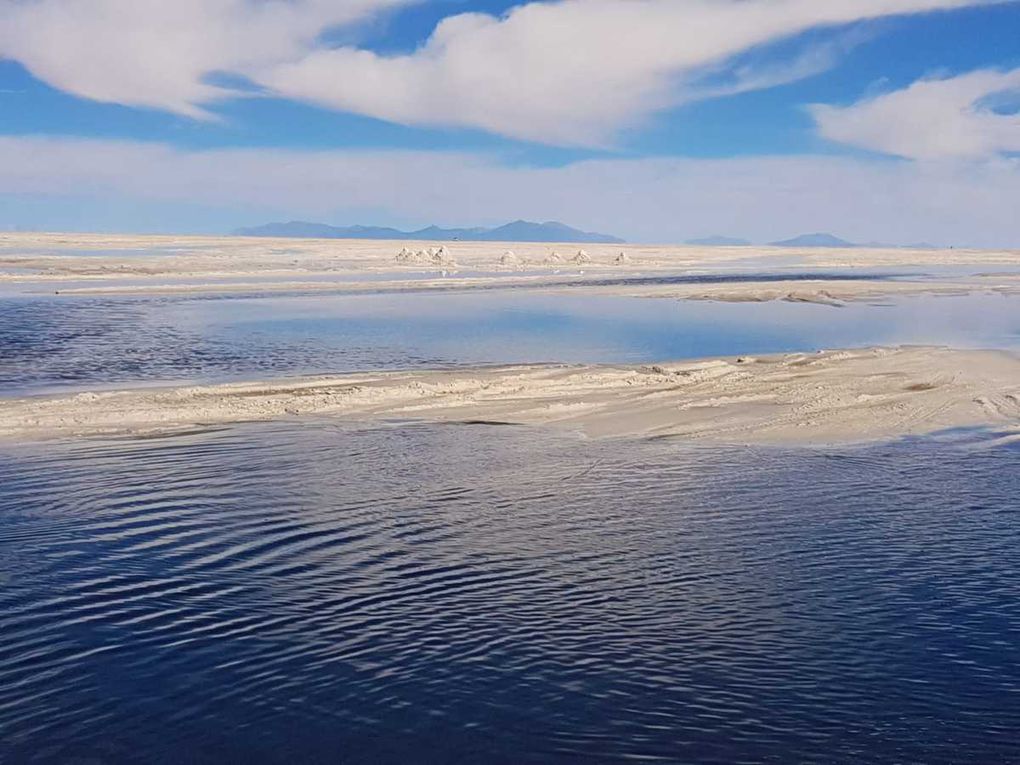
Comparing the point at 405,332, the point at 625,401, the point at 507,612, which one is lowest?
the point at 507,612

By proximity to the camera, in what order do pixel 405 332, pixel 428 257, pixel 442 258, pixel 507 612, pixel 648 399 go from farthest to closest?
pixel 428 257, pixel 442 258, pixel 405 332, pixel 648 399, pixel 507 612

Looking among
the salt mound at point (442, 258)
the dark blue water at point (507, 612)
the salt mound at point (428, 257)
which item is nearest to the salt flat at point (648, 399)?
the dark blue water at point (507, 612)

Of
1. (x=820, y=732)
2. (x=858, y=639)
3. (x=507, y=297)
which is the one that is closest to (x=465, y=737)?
(x=820, y=732)

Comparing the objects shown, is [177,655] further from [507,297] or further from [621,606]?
[507,297]

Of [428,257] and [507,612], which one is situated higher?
[428,257]

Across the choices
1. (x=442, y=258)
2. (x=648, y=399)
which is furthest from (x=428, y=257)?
(x=648, y=399)

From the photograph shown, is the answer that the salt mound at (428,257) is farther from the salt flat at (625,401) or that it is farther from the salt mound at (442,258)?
the salt flat at (625,401)

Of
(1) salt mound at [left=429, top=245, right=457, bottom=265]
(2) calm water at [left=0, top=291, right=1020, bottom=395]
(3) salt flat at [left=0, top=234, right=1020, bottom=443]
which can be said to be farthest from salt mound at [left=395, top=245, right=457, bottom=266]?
(3) salt flat at [left=0, top=234, right=1020, bottom=443]

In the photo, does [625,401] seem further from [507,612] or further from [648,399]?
[507,612]
